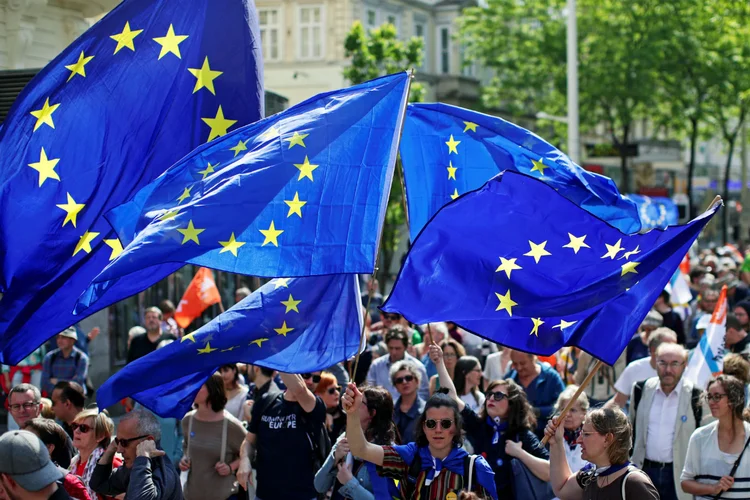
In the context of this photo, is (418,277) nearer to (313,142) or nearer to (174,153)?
(313,142)

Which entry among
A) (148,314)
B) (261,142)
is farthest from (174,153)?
(148,314)

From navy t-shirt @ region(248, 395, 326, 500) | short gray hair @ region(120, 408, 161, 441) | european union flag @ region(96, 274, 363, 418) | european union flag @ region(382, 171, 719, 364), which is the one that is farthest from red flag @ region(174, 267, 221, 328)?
european union flag @ region(382, 171, 719, 364)

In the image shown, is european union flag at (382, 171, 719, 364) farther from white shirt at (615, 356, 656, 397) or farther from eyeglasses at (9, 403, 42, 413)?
white shirt at (615, 356, 656, 397)

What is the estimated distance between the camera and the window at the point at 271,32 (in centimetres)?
4528

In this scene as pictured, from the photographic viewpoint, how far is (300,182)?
24.2 feet

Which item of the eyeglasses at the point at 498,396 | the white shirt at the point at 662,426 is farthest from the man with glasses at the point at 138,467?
the white shirt at the point at 662,426

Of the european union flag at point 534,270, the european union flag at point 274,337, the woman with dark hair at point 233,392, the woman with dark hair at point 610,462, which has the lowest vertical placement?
the woman with dark hair at point 233,392

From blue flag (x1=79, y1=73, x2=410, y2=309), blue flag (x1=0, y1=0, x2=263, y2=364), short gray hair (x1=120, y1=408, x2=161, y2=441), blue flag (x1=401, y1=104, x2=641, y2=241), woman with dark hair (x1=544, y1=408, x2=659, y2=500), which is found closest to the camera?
woman with dark hair (x1=544, y1=408, x2=659, y2=500)

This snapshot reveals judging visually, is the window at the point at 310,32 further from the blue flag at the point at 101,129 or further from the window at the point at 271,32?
the blue flag at the point at 101,129

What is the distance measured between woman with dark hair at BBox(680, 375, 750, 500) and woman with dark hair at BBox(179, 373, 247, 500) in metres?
3.19

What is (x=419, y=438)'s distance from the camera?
723 centimetres

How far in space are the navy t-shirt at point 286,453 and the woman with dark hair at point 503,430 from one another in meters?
1.14

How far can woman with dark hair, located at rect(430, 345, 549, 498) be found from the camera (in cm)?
818

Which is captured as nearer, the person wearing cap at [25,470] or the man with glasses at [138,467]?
the person wearing cap at [25,470]
